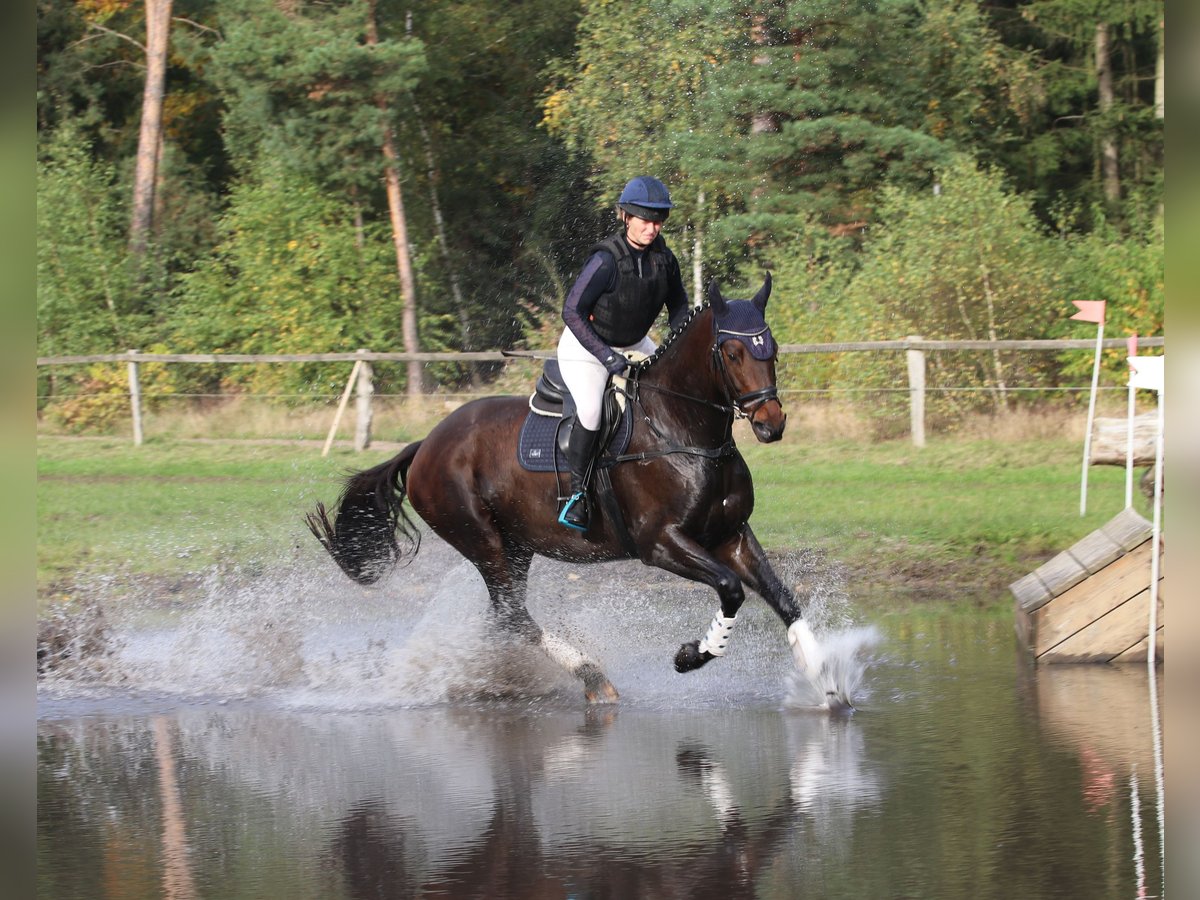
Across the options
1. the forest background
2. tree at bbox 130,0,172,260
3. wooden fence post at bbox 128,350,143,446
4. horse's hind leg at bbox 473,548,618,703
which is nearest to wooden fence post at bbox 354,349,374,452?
wooden fence post at bbox 128,350,143,446

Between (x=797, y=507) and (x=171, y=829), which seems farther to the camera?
(x=797, y=507)

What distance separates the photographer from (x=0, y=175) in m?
2.33

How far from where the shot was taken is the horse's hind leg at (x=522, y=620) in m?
8.05

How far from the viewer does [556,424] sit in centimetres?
841

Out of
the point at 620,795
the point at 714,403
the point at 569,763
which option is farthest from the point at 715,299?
the point at 620,795

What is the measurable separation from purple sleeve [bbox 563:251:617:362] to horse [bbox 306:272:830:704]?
33cm

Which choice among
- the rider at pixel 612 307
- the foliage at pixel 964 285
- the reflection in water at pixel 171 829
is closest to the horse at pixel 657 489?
the rider at pixel 612 307

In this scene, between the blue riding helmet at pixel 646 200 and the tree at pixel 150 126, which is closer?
the blue riding helmet at pixel 646 200

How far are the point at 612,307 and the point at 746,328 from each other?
0.97 metres

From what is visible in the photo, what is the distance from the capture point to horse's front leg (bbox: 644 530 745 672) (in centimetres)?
748

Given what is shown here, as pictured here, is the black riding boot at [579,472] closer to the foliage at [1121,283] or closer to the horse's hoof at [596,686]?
the horse's hoof at [596,686]

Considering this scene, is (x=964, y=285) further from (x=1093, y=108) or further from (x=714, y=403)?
(x=714, y=403)

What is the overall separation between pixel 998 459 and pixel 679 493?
9.40m

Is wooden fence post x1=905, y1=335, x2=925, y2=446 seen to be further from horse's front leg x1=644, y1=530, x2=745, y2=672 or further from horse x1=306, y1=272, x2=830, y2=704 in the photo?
horse's front leg x1=644, y1=530, x2=745, y2=672
